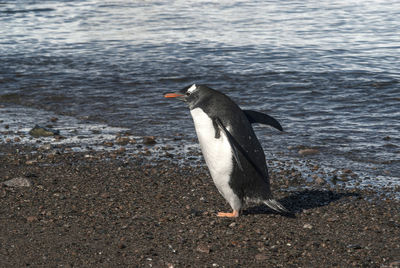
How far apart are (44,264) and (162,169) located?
96.4 inches

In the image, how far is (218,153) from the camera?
17.3 ft

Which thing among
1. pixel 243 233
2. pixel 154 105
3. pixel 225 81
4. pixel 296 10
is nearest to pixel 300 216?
pixel 243 233

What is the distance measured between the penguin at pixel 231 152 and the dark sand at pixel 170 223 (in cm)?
19

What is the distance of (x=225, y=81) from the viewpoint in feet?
37.8

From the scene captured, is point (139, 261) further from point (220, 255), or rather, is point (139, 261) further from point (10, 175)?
point (10, 175)

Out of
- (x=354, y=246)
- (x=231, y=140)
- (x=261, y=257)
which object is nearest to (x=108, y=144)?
(x=231, y=140)

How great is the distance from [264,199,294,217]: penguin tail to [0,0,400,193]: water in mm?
1446

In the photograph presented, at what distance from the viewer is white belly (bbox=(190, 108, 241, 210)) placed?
5.23 meters

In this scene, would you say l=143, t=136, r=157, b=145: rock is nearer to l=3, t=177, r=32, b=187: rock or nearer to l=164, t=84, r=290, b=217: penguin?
l=3, t=177, r=32, b=187: rock

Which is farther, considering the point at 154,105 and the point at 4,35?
the point at 4,35

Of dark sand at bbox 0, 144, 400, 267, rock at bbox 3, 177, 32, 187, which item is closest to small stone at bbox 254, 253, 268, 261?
dark sand at bbox 0, 144, 400, 267

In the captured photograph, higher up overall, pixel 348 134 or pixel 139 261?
pixel 139 261

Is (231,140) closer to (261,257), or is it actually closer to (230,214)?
(230,214)

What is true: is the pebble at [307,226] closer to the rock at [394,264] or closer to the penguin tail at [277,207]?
the penguin tail at [277,207]
